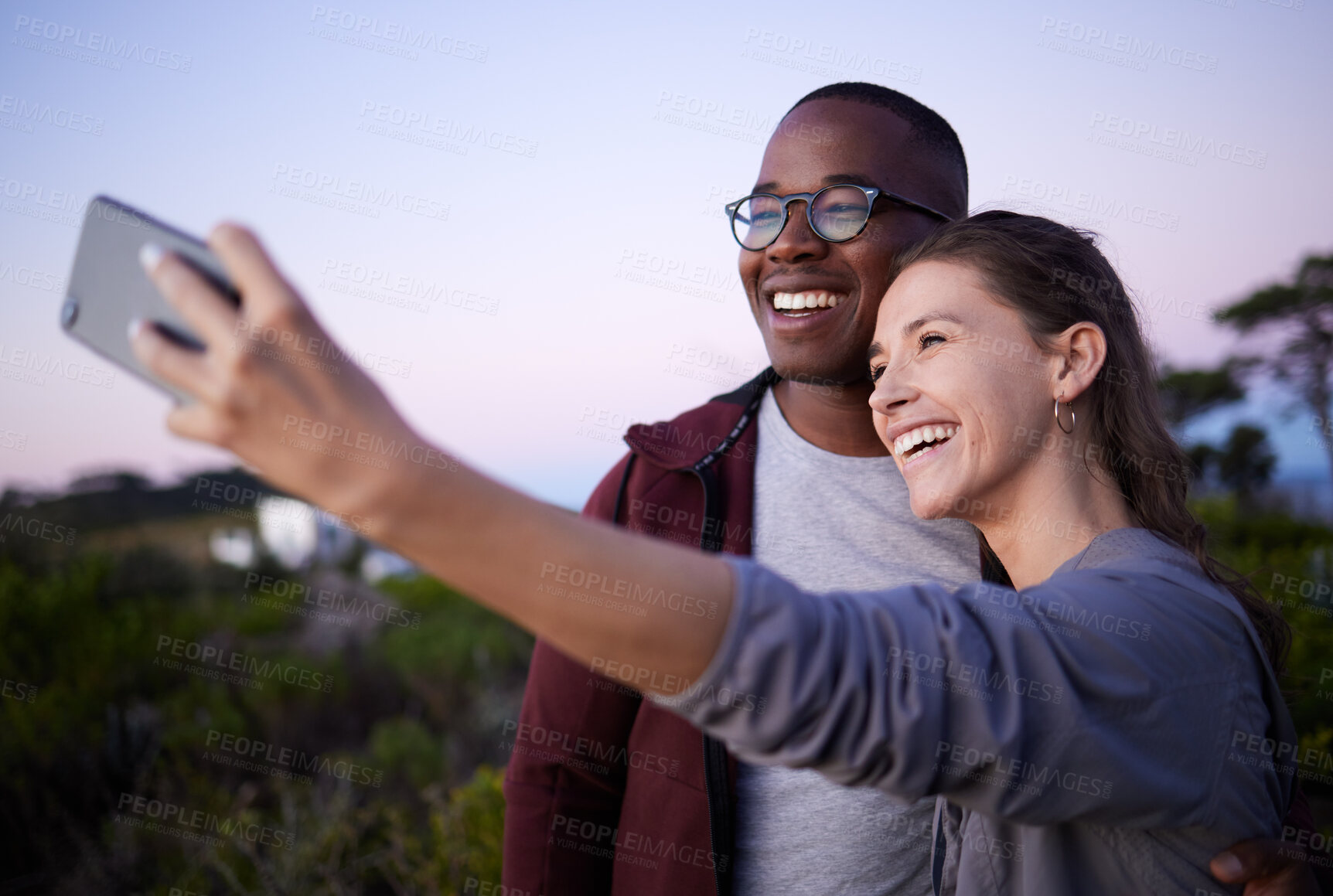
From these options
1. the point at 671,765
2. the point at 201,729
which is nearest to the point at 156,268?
the point at 671,765

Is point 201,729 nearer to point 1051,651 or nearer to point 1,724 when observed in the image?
point 1,724

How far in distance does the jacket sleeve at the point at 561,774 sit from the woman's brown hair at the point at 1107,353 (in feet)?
4.38

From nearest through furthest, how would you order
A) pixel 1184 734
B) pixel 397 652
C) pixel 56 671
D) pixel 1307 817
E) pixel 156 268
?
1. pixel 156 268
2. pixel 1184 734
3. pixel 1307 817
4. pixel 56 671
5. pixel 397 652

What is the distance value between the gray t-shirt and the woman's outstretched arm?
1302mm

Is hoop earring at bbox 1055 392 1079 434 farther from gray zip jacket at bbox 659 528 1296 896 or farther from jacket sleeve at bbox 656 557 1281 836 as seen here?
jacket sleeve at bbox 656 557 1281 836

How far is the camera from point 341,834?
4258 mm

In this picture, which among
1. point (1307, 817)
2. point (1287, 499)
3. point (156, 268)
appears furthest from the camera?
point (1287, 499)

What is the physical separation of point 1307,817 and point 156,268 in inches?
98.7

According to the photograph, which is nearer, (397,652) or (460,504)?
(460,504)

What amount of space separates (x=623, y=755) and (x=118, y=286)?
71.8 inches

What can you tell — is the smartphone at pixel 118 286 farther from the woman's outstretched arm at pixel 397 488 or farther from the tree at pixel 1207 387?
the tree at pixel 1207 387

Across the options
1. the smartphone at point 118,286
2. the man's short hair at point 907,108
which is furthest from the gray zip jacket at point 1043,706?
the man's short hair at point 907,108

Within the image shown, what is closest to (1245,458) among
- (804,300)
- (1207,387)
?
(1207,387)

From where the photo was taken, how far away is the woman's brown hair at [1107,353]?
1696 mm
